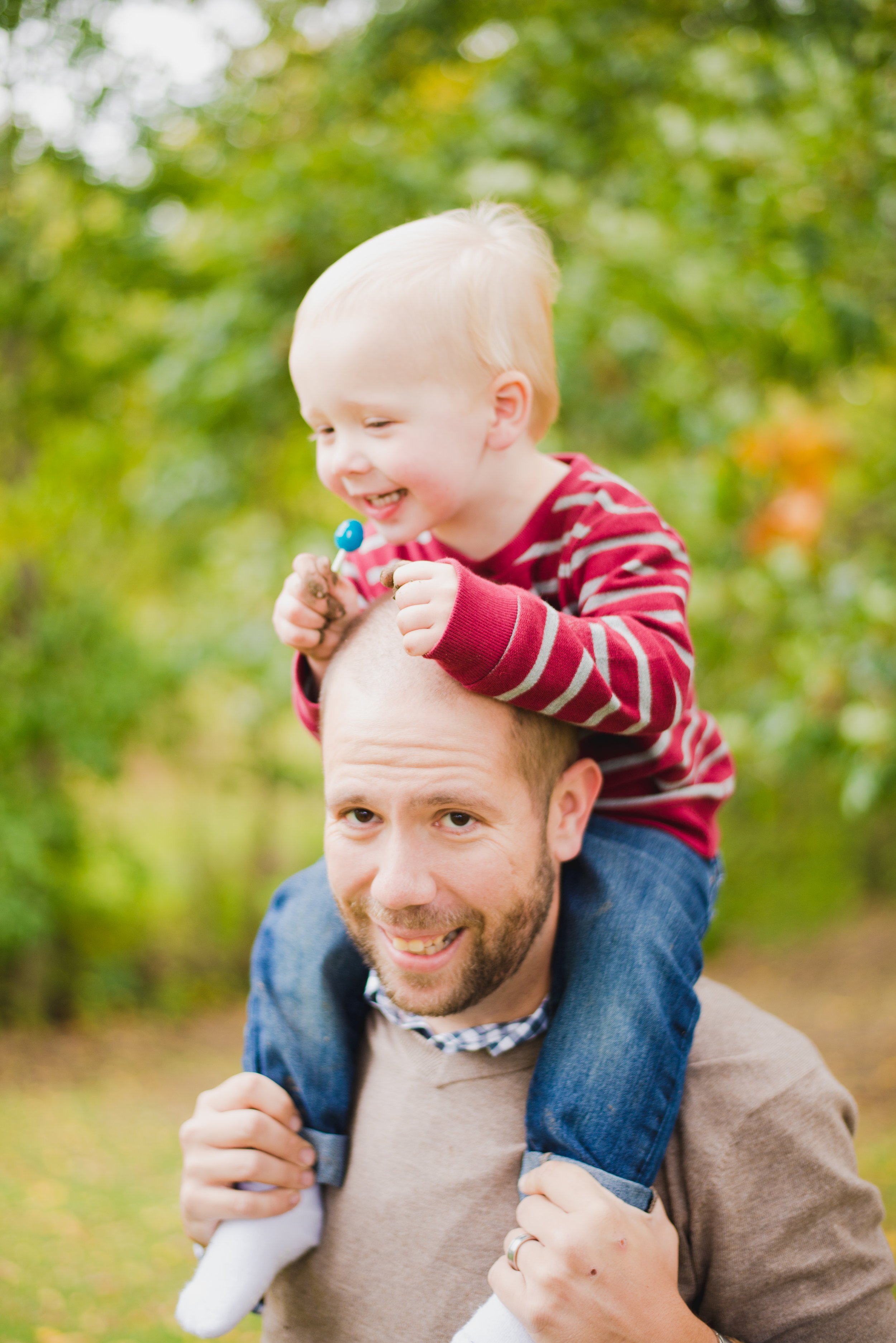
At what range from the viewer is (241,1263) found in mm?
1725

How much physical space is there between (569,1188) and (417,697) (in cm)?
75

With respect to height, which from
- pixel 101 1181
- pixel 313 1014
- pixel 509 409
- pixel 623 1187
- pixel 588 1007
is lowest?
pixel 101 1181

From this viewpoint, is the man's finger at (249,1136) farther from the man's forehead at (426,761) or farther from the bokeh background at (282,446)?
the bokeh background at (282,446)

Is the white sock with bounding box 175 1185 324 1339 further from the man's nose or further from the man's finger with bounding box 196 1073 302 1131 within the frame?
the man's nose

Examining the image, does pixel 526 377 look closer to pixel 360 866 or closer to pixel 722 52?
pixel 360 866

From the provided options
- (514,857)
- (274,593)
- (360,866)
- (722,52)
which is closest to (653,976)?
(514,857)

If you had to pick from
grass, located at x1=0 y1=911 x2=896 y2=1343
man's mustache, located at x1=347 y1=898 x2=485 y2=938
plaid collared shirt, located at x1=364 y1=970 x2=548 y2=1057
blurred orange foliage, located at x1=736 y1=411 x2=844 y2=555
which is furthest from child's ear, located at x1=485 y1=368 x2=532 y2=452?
grass, located at x1=0 y1=911 x2=896 y2=1343

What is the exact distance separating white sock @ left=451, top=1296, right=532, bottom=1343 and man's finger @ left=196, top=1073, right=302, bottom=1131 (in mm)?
465

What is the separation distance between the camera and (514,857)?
1.65 meters

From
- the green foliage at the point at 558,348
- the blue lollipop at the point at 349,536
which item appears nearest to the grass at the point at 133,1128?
the green foliage at the point at 558,348

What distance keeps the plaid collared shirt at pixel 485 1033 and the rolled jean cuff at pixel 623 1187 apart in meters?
0.23

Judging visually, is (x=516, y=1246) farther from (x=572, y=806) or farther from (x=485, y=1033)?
(x=572, y=806)

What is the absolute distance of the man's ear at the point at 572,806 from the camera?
1752 millimetres

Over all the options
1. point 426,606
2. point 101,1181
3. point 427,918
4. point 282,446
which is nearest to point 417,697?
point 426,606
